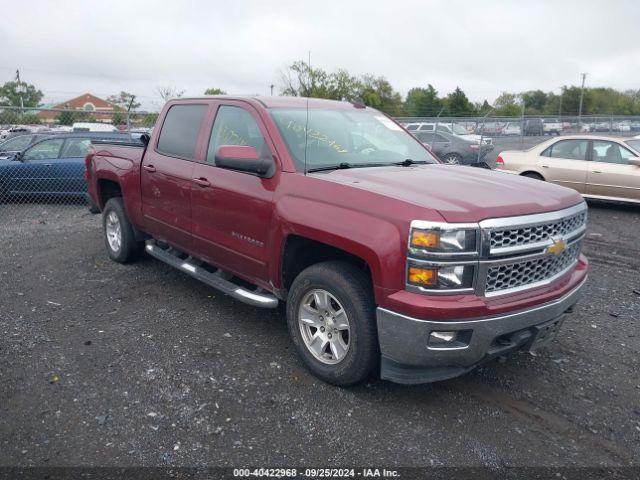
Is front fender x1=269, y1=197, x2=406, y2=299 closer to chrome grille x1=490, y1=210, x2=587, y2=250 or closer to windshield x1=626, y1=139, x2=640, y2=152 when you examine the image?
chrome grille x1=490, y1=210, x2=587, y2=250

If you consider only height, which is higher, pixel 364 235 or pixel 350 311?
pixel 364 235

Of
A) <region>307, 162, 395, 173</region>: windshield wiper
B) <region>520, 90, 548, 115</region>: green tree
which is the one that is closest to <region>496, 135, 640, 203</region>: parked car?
<region>307, 162, 395, 173</region>: windshield wiper

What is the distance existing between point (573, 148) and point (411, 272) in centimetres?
910

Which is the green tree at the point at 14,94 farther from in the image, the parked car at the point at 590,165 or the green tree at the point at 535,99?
the green tree at the point at 535,99

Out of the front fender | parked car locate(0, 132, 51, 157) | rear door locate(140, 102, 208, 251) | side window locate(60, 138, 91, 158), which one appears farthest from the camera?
parked car locate(0, 132, 51, 157)

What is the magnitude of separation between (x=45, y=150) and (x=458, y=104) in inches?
1504

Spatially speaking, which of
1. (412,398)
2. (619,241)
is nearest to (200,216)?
(412,398)

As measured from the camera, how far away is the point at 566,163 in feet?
34.5

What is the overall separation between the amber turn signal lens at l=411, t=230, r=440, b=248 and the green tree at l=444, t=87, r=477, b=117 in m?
41.3

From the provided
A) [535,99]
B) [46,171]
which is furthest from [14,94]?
[535,99]

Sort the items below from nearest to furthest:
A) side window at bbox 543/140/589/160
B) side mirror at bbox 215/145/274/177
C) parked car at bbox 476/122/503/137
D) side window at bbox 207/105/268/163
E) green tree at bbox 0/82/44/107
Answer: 1. side mirror at bbox 215/145/274/177
2. side window at bbox 207/105/268/163
3. side window at bbox 543/140/589/160
4. parked car at bbox 476/122/503/137
5. green tree at bbox 0/82/44/107

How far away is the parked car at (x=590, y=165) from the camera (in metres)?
9.92

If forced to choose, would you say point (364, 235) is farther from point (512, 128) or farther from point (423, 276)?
point (512, 128)

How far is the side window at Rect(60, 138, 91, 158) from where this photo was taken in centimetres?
1077
